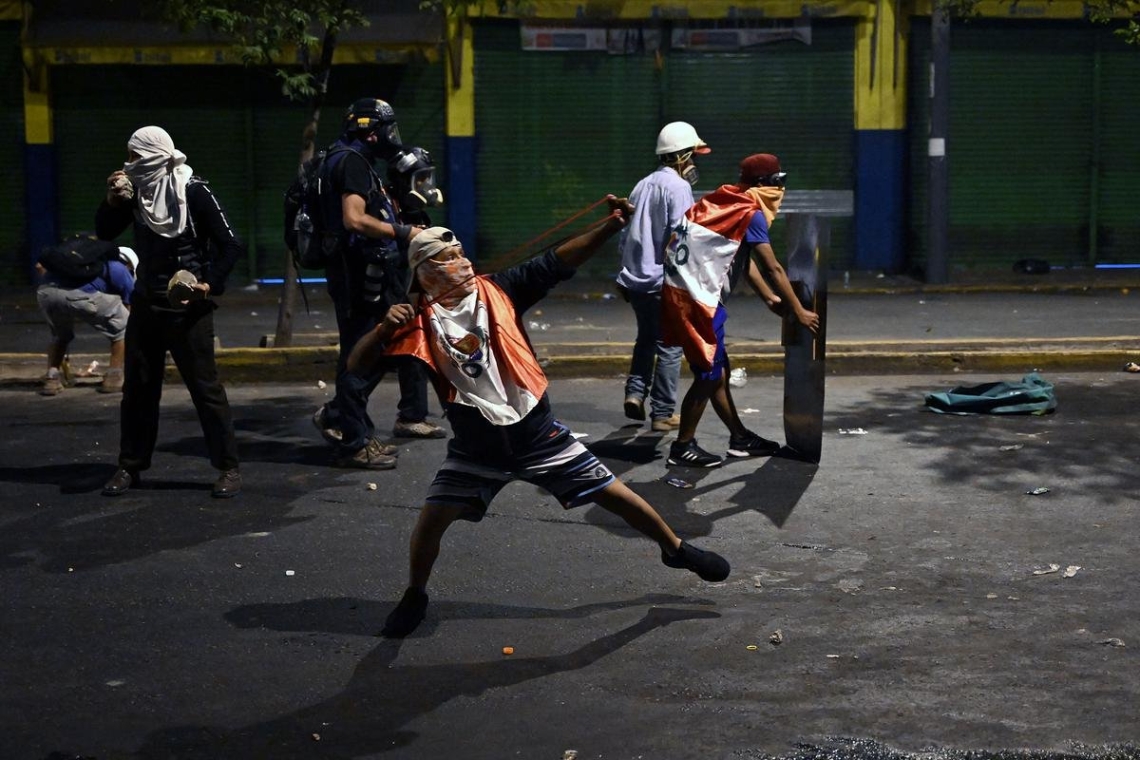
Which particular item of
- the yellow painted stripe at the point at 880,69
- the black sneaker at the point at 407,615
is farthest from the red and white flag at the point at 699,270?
the yellow painted stripe at the point at 880,69

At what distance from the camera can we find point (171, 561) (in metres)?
7.18

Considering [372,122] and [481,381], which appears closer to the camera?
[481,381]

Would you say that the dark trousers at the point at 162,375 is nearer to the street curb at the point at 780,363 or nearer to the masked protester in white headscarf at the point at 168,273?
the masked protester in white headscarf at the point at 168,273

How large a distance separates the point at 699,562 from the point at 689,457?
8.69 feet

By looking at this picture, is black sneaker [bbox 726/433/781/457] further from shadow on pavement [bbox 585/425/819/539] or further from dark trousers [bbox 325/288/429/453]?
dark trousers [bbox 325/288/429/453]

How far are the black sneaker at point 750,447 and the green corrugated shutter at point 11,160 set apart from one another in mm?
12532

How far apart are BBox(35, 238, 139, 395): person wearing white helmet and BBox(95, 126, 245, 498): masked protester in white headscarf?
3230 millimetres

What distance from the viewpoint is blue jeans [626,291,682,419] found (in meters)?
9.69

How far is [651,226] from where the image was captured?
962 centimetres

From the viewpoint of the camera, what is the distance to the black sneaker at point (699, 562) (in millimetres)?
6250

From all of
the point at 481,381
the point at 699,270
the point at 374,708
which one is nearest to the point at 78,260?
the point at 699,270

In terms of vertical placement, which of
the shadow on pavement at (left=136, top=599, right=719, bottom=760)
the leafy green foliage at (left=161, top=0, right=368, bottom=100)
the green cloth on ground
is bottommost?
the shadow on pavement at (left=136, top=599, right=719, bottom=760)

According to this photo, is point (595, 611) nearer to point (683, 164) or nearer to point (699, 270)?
point (699, 270)

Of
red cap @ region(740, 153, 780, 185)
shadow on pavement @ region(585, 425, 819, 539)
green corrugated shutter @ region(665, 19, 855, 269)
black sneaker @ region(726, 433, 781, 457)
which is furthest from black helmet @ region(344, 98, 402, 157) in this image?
green corrugated shutter @ region(665, 19, 855, 269)
